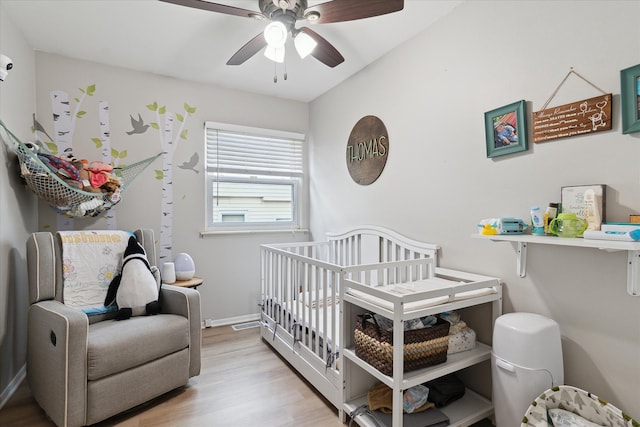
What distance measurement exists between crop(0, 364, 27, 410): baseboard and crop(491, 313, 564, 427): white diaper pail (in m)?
2.70

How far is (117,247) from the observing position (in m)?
2.32

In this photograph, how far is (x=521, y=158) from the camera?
5.31 feet

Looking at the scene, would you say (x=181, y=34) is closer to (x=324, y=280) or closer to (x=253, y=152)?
(x=253, y=152)

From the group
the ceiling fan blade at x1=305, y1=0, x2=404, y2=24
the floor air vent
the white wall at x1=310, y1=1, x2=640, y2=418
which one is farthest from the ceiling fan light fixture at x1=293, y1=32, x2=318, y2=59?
the floor air vent

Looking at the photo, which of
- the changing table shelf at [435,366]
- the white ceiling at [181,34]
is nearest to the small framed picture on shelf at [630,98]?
the white ceiling at [181,34]

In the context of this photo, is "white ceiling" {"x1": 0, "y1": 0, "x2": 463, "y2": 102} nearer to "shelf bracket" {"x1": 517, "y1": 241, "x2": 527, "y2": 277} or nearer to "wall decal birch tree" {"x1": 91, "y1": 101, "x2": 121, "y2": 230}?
"wall decal birch tree" {"x1": 91, "y1": 101, "x2": 121, "y2": 230}

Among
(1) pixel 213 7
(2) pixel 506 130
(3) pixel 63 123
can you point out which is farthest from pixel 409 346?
(3) pixel 63 123

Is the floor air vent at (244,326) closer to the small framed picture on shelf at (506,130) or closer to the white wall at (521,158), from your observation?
the white wall at (521,158)

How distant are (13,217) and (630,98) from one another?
3.32 m

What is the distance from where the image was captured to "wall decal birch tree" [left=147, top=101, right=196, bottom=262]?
9.53 ft

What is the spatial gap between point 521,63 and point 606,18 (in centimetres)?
34

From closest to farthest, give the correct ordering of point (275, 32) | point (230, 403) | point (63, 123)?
point (275, 32) < point (230, 403) < point (63, 123)

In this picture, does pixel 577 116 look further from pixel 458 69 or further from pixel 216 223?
pixel 216 223

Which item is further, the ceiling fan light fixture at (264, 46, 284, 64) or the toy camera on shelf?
the ceiling fan light fixture at (264, 46, 284, 64)
